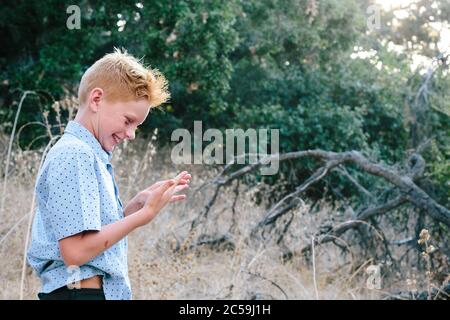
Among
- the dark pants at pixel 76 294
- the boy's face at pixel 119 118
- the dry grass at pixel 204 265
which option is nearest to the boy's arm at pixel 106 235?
the dark pants at pixel 76 294

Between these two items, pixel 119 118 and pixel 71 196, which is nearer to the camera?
pixel 71 196

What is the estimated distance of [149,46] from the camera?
871 cm

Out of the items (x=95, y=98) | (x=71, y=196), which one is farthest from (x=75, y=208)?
(x=95, y=98)

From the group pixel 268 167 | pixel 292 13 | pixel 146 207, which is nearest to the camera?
pixel 146 207

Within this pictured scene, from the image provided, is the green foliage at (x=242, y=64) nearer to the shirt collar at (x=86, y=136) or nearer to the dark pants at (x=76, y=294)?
the shirt collar at (x=86, y=136)

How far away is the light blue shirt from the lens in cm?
170

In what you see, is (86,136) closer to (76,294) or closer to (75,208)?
(75,208)

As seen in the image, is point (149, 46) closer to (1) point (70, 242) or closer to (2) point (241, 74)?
(2) point (241, 74)

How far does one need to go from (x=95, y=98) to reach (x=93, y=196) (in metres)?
0.26

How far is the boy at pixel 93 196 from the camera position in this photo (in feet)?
5.50

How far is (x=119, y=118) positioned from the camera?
1.83 m

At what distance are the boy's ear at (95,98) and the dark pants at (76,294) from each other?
1.47 feet

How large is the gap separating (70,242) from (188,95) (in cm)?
882
